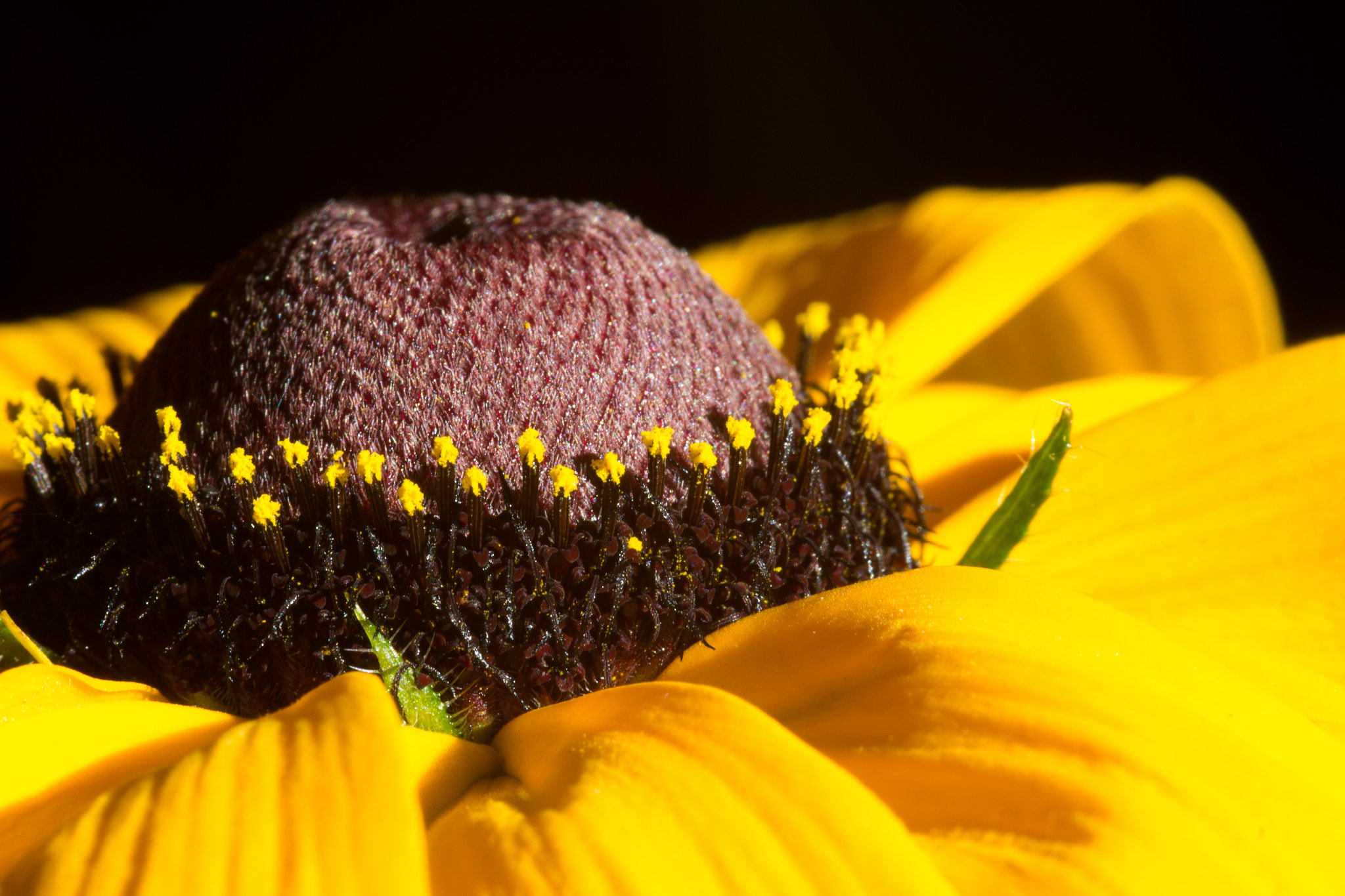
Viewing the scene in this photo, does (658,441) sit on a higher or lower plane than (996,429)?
higher

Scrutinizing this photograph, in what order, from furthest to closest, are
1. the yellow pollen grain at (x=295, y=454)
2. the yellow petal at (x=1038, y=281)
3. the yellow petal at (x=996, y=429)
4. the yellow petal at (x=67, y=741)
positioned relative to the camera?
the yellow petal at (x=1038, y=281), the yellow petal at (x=996, y=429), the yellow pollen grain at (x=295, y=454), the yellow petal at (x=67, y=741)

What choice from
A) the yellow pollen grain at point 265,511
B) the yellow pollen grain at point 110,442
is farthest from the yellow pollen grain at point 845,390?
the yellow pollen grain at point 110,442

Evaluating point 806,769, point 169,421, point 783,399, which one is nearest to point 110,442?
point 169,421

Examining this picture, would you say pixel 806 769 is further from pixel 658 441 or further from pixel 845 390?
pixel 845 390

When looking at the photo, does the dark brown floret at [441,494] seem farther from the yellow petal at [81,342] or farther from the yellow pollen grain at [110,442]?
the yellow petal at [81,342]

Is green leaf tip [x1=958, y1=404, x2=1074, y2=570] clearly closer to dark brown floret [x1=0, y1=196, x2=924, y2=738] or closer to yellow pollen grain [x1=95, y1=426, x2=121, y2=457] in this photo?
dark brown floret [x1=0, y1=196, x2=924, y2=738]

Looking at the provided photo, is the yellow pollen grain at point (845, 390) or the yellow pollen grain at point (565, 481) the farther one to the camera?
the yellow pollen grain at point (845, 390)
